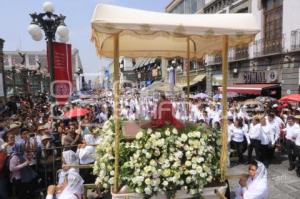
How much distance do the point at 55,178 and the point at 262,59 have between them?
20346 mm

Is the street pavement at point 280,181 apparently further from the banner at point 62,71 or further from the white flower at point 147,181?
the banner at point 62,71

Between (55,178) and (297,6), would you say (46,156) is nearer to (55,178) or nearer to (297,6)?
(55,178)

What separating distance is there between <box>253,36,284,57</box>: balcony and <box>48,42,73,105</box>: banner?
1492 cm

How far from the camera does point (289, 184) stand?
8.94 metres

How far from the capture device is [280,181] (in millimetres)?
9234

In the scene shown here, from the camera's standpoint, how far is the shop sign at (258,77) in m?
23.9

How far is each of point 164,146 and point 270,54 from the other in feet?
68.6

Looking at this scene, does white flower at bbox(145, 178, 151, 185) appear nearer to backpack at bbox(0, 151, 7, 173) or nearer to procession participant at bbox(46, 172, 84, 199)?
procession participant at bbox(46, 172, 84, 199)

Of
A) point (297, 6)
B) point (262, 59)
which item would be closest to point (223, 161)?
point (297, 6)

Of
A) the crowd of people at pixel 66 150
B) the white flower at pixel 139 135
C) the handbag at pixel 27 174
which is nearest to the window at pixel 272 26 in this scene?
the crowd of people at pixel 66 150

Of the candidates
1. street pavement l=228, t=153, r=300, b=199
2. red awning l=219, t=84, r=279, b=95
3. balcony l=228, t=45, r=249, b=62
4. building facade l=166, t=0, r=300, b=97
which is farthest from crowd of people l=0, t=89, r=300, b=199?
balcony l=228, t=45, r=249, b=62

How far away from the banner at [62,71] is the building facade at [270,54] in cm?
1375

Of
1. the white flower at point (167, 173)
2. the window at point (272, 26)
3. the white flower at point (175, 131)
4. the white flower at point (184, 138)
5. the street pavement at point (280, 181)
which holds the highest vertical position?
the window at point (272, 26)

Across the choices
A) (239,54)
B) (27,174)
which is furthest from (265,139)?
(239,54)
